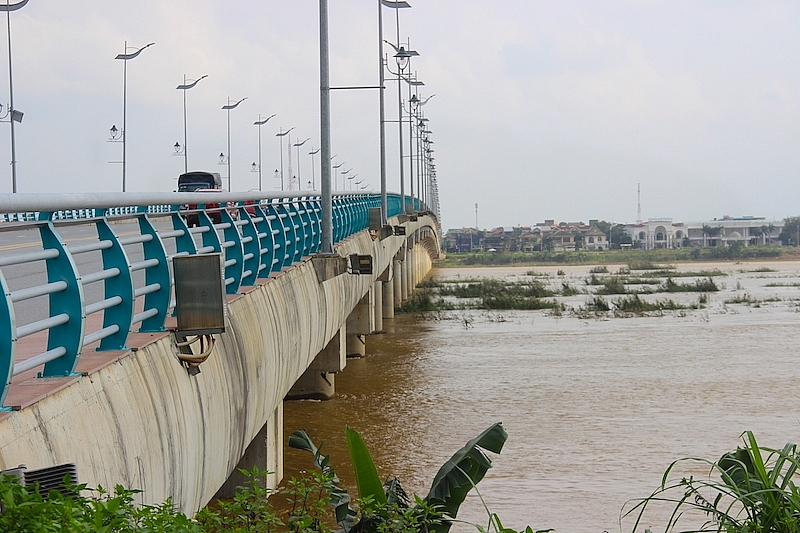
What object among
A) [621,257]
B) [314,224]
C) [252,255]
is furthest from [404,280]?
[621,257]

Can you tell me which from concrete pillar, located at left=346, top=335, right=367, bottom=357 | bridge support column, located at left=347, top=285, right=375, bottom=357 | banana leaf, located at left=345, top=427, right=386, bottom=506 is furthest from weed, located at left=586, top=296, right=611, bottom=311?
banana leaf, located at left=345, top=427, right=386, bottom=506

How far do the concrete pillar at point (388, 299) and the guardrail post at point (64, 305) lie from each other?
37632 mm

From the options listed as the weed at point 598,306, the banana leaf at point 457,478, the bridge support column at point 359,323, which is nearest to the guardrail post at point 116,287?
the banana leaf at point 457,478

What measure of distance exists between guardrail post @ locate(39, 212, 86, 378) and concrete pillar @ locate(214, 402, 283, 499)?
278 inches

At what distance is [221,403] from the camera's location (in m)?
8.23

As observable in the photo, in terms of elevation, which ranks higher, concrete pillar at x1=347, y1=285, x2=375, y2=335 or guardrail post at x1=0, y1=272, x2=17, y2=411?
guardrail post at x1=0, y1=272, x2=17, y2=411

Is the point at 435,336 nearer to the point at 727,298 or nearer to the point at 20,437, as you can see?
the point at 727,298

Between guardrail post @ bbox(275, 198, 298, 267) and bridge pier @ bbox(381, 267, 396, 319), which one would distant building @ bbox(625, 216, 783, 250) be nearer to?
bridge pier @ bbox(381, 267, 396, 319)

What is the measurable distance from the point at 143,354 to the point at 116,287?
1.54 feet

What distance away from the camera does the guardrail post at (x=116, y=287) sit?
6078 millimetres

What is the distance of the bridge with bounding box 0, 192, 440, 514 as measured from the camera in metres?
4.89

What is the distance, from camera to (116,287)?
6.24 metres

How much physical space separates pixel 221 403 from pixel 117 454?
2.62m

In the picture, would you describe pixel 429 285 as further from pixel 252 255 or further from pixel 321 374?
pixel 252 255
